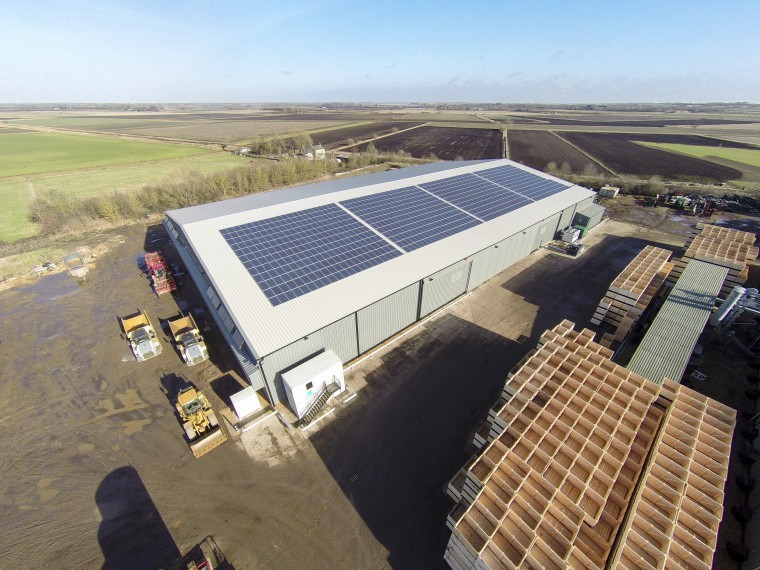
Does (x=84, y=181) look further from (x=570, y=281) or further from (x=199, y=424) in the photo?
(x=570, y=281)

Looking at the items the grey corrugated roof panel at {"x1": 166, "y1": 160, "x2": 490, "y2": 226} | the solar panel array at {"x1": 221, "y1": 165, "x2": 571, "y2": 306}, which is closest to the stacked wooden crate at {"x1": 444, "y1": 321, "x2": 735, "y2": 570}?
the solar panel array at {"x1": 221, "y1": 165, "x2": 571, "y2": 306}

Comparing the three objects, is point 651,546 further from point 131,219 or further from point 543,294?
point 131,219

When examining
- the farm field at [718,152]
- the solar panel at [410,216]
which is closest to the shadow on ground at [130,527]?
the solar panel at [410,216]

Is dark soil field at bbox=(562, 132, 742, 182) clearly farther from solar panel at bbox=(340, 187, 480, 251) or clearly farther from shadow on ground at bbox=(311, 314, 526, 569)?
shadow on ground at bbox=(311, 314, 526, 569)

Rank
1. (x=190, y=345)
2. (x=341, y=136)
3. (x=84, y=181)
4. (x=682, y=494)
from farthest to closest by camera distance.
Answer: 1. (x=341, y=136)
2. (x=84, y=181)
3. (x=190, y=345)
4. (x=682, y=494)

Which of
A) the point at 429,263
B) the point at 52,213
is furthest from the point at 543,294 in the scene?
the point at 52,213

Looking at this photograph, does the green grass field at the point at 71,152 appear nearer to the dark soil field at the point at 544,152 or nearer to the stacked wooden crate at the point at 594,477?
the dark soil field at the point at 544,152

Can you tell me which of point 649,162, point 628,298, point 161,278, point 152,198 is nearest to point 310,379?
point 161,278
